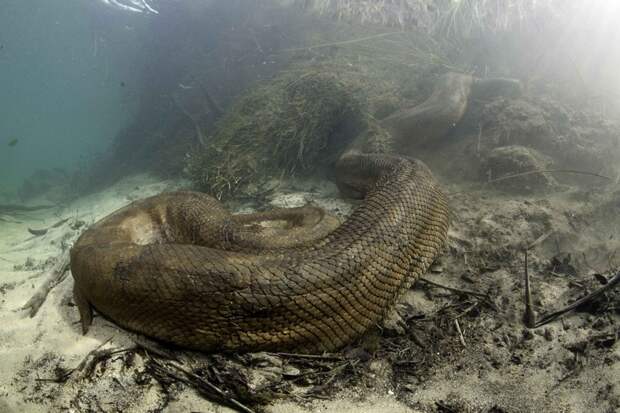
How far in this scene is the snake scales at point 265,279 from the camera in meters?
3.52

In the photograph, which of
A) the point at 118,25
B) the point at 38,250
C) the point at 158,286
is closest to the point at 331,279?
the point at 158,286

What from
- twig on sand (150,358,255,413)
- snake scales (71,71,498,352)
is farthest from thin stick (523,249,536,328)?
twig on sand (150,358,255,413)

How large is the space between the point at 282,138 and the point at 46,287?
471 centimetres

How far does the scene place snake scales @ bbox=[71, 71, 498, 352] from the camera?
352 centimetres

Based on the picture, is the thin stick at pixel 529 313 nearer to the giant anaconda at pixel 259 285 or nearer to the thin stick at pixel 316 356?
the giant anaconda at pixel 259 285

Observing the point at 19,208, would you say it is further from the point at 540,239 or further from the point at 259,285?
the point at 540,239

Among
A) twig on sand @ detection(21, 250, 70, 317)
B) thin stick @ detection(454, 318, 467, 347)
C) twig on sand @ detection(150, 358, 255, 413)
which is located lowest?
twig on sand @ detection(21, 250, 70, 317)

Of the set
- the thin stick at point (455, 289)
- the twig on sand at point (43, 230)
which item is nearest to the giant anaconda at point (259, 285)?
the thin stick at point (455, 289)

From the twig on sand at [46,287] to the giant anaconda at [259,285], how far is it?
58 centimetres

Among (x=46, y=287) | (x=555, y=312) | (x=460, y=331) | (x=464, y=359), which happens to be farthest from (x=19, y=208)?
(x=555, y=312)

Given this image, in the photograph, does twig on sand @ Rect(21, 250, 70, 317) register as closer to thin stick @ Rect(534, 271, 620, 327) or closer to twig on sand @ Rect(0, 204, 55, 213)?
thin stick @ Rect(534, 271, 620, 327)

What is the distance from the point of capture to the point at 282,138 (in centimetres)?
841

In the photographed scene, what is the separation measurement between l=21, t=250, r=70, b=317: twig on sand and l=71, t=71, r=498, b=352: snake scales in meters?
0.59

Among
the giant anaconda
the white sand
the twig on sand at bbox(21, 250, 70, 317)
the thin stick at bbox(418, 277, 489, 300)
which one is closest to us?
the white sand
